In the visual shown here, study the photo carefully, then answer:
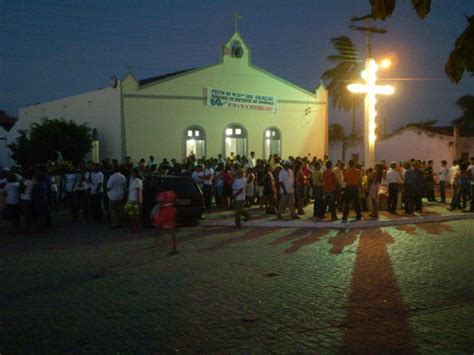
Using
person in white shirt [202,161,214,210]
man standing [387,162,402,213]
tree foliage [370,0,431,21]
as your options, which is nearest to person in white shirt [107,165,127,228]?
person in white shirt [202,161,214,210]

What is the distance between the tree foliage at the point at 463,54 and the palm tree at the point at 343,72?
1494 inches

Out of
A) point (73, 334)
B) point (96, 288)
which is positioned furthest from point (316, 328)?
point (96, 288)

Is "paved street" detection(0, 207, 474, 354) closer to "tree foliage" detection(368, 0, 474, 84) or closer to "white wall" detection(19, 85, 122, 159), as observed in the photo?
"tree foliage" detection(368, 0, 474, 84)

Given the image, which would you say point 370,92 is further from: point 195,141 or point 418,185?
point 195,141

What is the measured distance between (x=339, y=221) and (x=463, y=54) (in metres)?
11.8

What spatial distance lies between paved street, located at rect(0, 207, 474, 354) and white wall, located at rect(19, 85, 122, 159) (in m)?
14.6

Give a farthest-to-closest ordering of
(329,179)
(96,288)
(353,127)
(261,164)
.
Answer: (353,127), (261,164), (329,179), (96,288)

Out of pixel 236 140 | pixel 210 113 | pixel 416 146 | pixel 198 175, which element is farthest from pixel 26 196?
pixel 416 146

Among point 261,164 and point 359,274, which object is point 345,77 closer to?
point 261,164

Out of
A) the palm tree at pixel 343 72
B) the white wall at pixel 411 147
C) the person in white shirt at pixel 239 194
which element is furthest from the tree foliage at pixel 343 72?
the person in white shirt at pixel 239 194

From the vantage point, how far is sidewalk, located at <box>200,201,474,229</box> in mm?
14617

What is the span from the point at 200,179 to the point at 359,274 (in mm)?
10355

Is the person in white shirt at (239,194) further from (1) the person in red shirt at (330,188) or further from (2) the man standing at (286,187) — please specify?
(1) the person in red shirt at (330,188)

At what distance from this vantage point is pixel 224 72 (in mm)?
28672
